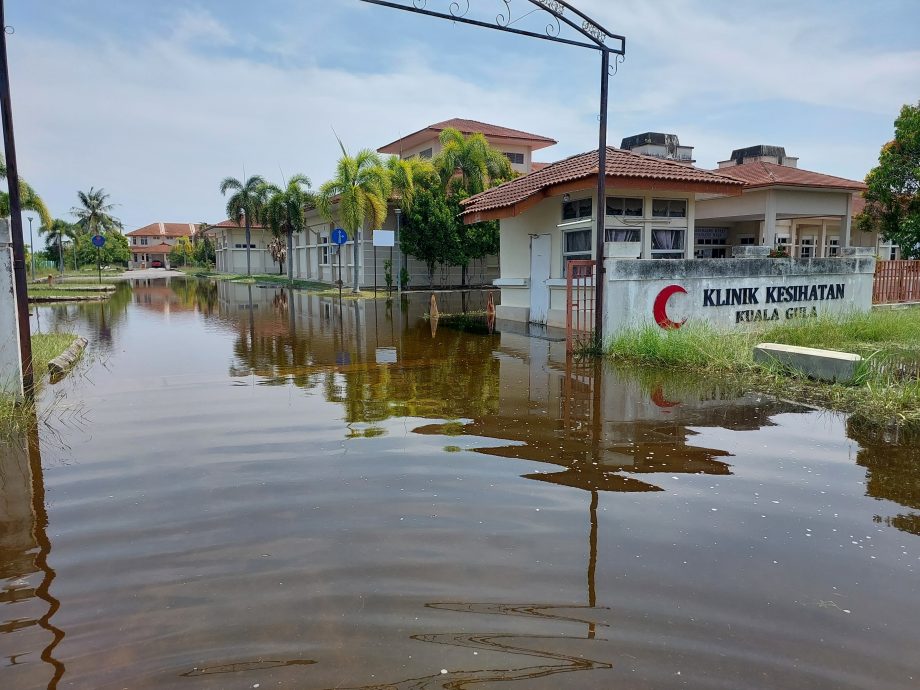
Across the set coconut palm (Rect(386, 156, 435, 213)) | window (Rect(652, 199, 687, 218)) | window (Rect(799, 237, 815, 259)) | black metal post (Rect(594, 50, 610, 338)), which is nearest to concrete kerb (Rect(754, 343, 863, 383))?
black metal post (Rect(594, 50, 610, 338))

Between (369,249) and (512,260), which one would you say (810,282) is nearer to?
(512,260)

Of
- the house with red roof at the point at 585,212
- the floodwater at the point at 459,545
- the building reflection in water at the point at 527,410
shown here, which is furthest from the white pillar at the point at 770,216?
the floodwater at the point at 459,545

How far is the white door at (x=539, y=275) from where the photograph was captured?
1812 centimetres

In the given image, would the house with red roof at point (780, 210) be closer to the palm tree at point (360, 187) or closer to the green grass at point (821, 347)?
the green grass at point (821, 347)

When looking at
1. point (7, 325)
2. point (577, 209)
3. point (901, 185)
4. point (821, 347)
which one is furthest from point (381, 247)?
point (7, 325)

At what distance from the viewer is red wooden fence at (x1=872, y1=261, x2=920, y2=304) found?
1778cm

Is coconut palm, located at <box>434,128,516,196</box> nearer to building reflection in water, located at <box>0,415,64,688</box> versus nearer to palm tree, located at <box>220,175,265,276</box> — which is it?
palm tree, located at <box>220,175,265,276</box>

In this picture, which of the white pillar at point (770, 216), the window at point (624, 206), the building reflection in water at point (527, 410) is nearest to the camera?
the building reflection in water at point (527, 410)

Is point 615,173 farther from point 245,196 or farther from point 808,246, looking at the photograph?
point 245,196

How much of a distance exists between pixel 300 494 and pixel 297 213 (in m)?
39.5

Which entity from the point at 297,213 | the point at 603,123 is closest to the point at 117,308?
the point at 297,213

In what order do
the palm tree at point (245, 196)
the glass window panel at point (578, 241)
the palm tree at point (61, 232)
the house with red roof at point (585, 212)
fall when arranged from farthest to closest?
the palm tree at point (61, 232)
the palm tree at point (245, 196)
the glass window panel at point (578, 241)
the house with red roof at point (585, 212)

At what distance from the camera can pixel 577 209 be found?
1692 centimetres

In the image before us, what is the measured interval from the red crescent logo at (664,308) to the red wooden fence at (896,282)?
26.7ft
